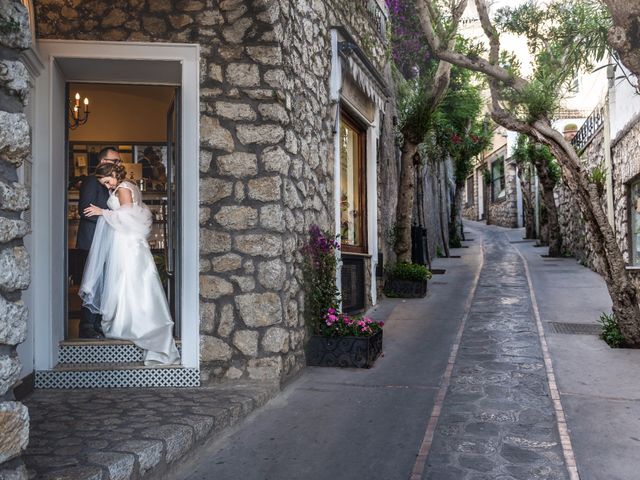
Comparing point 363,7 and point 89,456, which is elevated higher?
point 363,7

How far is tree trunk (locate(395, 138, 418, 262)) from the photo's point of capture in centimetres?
1139

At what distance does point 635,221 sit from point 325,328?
23.0 feet

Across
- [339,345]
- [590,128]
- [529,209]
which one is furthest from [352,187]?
[529,209]

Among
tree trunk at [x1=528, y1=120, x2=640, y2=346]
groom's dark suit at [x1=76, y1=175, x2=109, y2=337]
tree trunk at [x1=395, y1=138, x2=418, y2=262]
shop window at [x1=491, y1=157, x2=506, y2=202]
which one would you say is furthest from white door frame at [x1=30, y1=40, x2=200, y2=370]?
shop window at [x1=491, y1=157, x2=506, y2=202]

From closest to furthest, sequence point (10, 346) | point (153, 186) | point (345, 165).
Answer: point (10, 346), point (153, 186), point (345, 165)

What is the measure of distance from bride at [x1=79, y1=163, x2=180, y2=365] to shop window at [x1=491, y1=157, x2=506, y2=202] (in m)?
28.7

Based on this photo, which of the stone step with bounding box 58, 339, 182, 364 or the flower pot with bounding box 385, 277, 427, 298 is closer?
the stone step with bounding box 58, 339, 182, 364

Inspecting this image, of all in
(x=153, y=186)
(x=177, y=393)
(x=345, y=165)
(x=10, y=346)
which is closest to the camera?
(x=10, y=346)

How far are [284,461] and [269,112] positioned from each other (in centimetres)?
281

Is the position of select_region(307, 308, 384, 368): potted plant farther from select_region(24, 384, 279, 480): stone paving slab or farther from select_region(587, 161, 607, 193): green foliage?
select_region(587, 161, 607, 193): green foliage

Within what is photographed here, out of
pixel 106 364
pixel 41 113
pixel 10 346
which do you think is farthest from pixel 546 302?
pixel 10 346

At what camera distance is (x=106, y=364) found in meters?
5.25

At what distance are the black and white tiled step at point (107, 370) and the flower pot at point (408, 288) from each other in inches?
237

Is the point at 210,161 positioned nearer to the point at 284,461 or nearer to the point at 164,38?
the point at 164,38
